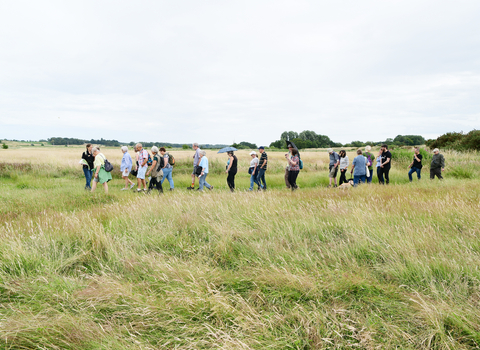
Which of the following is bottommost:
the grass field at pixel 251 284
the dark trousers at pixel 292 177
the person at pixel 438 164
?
the grass field at pixel 251 284

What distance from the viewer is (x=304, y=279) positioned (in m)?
2.76

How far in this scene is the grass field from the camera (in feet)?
7.15

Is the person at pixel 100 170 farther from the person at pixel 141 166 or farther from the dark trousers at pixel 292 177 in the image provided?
the dark trousers at pixel 292 177

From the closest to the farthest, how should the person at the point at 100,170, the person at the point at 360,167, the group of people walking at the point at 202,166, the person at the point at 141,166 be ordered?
the person at the point at 100,170, the group of people walking at the point at 202,166, the person at the point at 141,166, the person at the point at 360,167

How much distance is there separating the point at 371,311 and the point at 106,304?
2615 mm

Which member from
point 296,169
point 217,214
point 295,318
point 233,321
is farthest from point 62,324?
point 296,169

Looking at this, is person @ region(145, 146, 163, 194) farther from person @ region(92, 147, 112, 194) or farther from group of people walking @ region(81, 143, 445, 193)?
person @ region(92, 147, 112, 194)

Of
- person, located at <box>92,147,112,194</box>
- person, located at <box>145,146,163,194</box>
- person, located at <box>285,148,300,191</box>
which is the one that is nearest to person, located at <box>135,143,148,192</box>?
person, located at <box>145,146,163,194</box>

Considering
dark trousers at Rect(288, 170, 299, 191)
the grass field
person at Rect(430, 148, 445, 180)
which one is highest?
person at Rect(430, 148, 445, 180)

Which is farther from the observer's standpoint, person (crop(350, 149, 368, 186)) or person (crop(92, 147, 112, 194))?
person (crop(350, 149, 368, 186))

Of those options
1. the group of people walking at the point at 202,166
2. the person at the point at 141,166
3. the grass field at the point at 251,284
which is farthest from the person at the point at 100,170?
the grass field at the point at 251,284

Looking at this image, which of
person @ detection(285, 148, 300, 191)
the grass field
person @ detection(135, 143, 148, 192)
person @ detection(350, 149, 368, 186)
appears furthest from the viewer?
person @ detection(350, 149, 368, 186)

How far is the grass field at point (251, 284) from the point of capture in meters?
2.18

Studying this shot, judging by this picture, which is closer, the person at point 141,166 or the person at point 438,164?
the person at point 141,166
